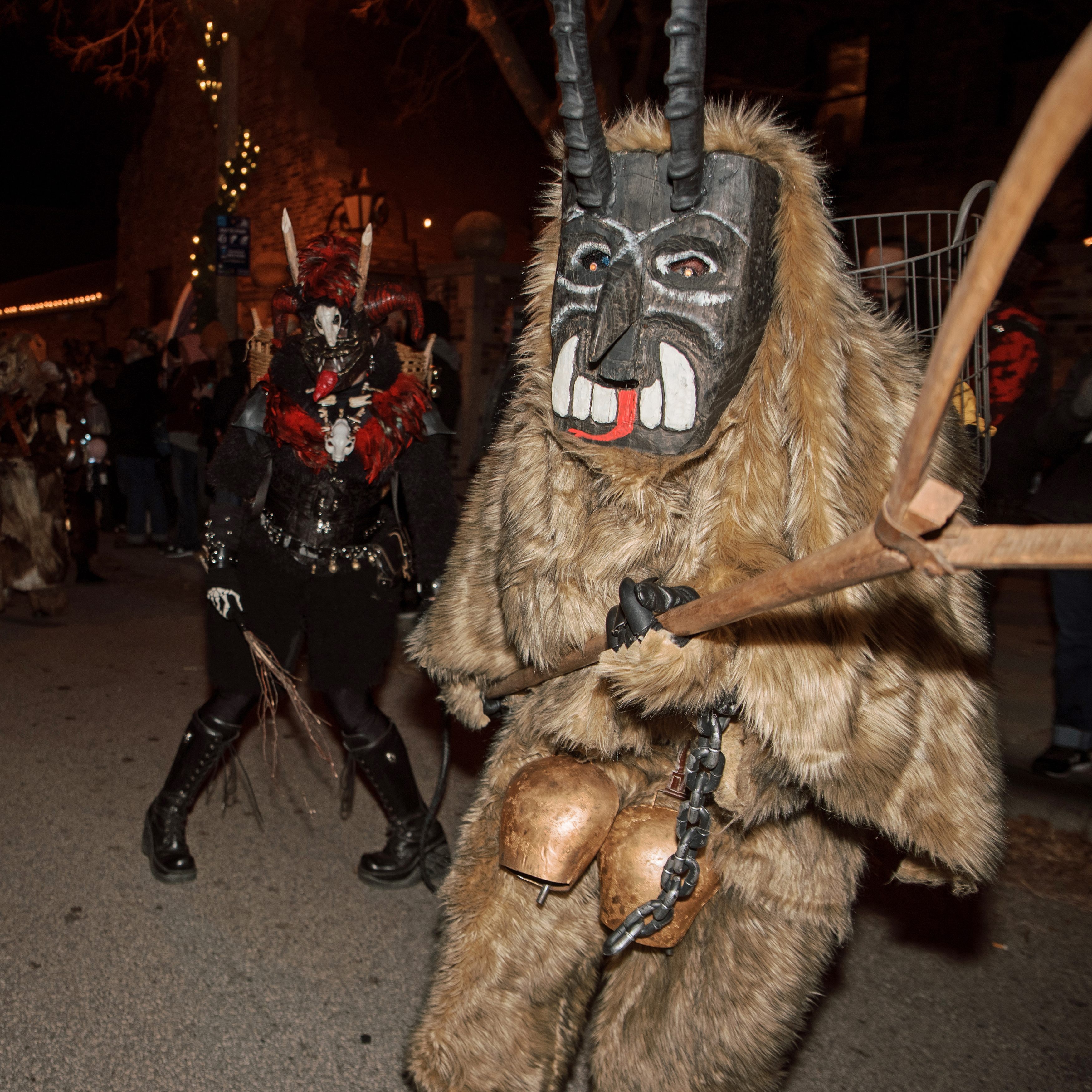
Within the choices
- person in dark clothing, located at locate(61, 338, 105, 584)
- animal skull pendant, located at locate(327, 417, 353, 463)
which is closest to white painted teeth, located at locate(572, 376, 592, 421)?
animal skull pendant, located at locate(327, 417, 353, 463)

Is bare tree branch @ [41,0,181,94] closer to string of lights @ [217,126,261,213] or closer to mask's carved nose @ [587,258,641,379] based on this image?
string of lights @ [217,126,261,213]

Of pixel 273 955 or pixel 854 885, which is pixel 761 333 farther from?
pixel 273 955

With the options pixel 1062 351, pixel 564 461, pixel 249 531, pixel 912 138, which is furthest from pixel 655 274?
pixel 912 138

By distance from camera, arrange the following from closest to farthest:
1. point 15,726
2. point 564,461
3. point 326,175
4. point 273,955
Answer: point 564,461
point 273,955
point 15,726
point 326,175

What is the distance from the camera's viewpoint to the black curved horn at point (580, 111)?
153 centimetres

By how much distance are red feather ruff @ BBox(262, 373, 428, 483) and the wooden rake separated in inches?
76.7

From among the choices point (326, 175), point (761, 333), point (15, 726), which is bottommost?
point (15, 726)

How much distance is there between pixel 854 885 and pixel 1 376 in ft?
20.6

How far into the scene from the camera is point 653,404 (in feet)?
5.94

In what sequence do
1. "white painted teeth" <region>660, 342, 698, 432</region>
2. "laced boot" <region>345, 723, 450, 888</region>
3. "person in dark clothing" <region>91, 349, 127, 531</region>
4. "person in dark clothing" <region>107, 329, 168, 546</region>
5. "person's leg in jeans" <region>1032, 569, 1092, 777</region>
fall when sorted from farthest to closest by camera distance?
1. "person in dark clothing" <region>91, 349, 127, 531</region>
2. "person in dark clothing" <region>107, 329, 168, 546</region>
3. "person's leg in jeans" <region>1032, 569, 1092, 777</region>
4. "laced boot" <region>345, 723, 450, 888</region>
5. "white painted teeth" <region>660, 342, 698, 432</region>

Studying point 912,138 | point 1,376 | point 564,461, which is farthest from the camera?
point 912,138

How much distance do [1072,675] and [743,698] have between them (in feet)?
10.0

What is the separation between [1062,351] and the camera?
31.3 feet

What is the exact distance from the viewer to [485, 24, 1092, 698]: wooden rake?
2.83 feet
